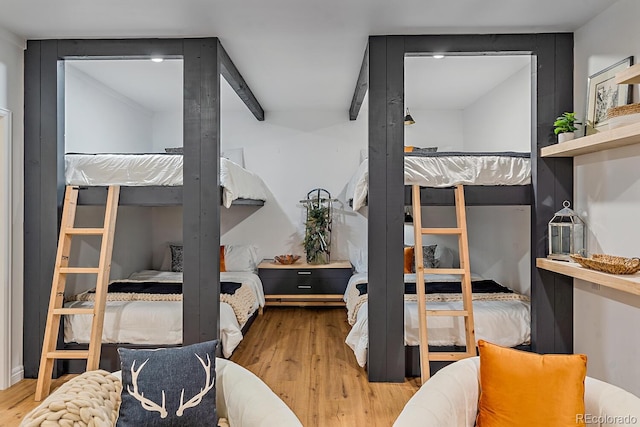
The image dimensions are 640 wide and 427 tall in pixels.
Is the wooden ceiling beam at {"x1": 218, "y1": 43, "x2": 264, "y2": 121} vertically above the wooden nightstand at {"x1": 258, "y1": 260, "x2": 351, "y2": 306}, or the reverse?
the wooden ceiling beam at {"x1": 218, "y1": 43, "x2": 264, "y2": 121}

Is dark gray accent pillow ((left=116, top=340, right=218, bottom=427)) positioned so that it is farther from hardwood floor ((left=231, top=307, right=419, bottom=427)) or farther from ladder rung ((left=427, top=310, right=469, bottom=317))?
ladder rung ((left=427, top=310, right=469, bottom=317))

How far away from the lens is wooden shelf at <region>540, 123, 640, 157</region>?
7.25 ft

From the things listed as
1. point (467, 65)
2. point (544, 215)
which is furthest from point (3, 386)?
point (467, 65)

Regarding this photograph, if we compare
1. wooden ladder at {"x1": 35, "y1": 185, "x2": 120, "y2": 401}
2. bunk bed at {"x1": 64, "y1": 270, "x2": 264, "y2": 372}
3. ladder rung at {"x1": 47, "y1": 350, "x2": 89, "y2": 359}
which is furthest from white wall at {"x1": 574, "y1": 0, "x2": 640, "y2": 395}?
ladder rung at {"x1": 47, "y1": 350, "x2": 89, "y2": 359}

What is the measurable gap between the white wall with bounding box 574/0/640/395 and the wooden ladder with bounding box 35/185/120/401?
3302 mm

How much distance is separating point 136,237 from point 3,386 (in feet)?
7.57

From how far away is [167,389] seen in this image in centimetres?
176

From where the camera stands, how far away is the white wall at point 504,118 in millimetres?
4016

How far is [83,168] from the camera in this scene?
3.27 meters

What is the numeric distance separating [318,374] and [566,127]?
251cm

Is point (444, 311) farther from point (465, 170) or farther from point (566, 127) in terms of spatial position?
point (566, 127)

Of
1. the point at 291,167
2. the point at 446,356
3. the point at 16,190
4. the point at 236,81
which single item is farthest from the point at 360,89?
the point at 16,190

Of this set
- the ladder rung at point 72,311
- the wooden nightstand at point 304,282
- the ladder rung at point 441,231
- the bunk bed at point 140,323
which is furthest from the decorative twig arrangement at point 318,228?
the ladder rung at point 72,311

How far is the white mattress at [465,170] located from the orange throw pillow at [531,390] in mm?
1601
